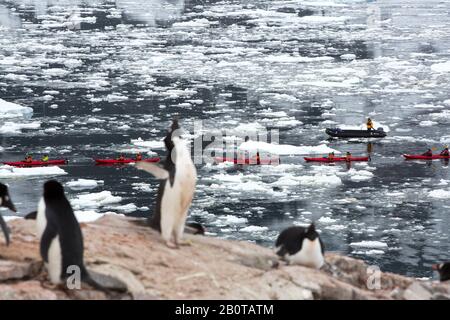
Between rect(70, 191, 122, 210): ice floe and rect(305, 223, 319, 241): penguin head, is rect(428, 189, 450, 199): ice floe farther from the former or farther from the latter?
rect(305, 223, 319, 241): penguin head

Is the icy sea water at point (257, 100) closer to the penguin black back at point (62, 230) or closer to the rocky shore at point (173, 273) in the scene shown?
the rocky shore at point (173, 273)

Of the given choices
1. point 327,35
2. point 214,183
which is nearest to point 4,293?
point 214,183

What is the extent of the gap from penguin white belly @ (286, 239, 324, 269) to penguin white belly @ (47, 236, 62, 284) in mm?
2127

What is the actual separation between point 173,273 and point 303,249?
147 cm

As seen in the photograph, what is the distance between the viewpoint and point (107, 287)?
5.59 meters

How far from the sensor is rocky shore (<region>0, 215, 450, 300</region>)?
5.61m

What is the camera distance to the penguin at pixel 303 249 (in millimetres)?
7047

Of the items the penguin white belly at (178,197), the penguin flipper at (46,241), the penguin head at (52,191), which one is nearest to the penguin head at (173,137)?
the penguin white belly at (178,197)

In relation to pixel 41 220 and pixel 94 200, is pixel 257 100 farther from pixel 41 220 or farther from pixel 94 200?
pixel 41 220

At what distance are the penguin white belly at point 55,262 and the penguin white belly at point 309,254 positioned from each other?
2.13 metres

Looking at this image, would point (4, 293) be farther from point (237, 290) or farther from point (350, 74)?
point (350, 74)

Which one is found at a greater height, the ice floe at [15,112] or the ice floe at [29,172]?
the ice floe at [15,112]

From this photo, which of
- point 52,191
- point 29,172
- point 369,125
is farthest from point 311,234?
point 369,125

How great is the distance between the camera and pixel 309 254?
7.04 metres
